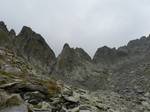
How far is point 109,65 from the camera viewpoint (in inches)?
4382

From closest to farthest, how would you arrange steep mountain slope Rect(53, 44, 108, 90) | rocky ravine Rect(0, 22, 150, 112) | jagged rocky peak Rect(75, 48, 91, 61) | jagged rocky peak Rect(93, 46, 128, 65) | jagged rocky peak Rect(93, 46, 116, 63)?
1. rocky ravine Rect(0, 22, 150, 112)
2. steep mountain slope Rect(53, 44, 108, 90)
3. jagged rocky peak Rect(75, 48, 91, 61)
4. jagged rocky peak Rect(93, 46, 128, 65)
5. jagged rocky peak Rect(93, 46, 116, 63)

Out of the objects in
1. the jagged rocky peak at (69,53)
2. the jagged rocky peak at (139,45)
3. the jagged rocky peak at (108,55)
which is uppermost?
the jagged rocky peak at (139,45)

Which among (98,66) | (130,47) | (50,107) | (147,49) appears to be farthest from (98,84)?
(50,107)

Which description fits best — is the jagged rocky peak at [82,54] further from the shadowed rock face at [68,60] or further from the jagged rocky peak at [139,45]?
the jagged rocky peak at [139,45]

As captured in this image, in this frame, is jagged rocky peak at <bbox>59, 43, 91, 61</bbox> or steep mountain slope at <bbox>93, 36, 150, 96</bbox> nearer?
steep mountain slope at <bbox>93, 36, 150, 96</bbox>

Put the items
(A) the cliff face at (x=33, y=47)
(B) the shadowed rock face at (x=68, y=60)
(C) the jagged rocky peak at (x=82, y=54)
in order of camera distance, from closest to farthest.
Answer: (A) the cliff face at (x=33, y=47) < (B) the shadowed rock face at (x=68, y=60) < (C) the jagged rocky peak at (x=82, y=54)

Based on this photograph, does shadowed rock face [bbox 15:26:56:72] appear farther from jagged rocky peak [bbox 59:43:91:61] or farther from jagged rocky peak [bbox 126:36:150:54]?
jagged rocky peak [bbox 126:36:150:54]

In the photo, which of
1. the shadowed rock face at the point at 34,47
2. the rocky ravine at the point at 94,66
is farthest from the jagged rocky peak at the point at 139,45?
the shadowed rock face at the point at 34,47

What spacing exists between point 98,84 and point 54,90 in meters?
56.7

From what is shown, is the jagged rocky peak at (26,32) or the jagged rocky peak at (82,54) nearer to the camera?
the jagged rocky peak at (26,32)

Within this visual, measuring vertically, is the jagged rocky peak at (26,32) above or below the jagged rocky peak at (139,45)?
below

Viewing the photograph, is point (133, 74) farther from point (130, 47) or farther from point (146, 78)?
point (130, 47)

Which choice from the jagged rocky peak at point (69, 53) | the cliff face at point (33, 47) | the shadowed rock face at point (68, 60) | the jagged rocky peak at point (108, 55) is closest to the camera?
the cliff face at point (33, 47)

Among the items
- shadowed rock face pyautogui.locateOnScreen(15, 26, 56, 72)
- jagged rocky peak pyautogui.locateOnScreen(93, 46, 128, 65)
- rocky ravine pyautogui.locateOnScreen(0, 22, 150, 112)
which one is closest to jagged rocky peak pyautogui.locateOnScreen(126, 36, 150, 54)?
rocky ravine pyautogui.locateOnScreen(0, 22, 150, 112)
